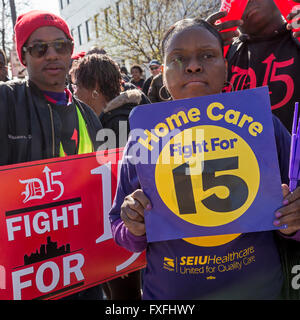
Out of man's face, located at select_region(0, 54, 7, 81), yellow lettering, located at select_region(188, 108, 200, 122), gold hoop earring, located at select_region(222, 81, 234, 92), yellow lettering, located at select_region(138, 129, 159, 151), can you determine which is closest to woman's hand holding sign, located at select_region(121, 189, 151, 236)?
yellow lettering, located at select_region(138, 129, 159, 151)

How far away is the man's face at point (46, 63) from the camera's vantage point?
2.08m

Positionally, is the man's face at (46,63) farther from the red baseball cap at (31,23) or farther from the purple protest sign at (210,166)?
the purple protest sign at (210,166)

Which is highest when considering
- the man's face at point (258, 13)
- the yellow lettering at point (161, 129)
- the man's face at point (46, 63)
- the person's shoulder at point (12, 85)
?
the man's face at point (258, 13)

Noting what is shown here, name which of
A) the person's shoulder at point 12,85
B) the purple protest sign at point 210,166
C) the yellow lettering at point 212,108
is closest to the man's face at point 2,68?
the person's shoulder at point 12,85

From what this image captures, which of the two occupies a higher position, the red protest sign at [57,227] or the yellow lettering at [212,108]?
the yellow lettering at [212,108]

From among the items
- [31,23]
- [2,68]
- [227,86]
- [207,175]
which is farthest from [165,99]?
[2,68]

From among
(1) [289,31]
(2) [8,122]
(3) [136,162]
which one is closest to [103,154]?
(2) [8,122]

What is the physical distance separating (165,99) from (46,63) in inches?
29.4

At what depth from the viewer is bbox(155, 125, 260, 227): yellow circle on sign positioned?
123 cm

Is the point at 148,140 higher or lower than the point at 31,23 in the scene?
lower

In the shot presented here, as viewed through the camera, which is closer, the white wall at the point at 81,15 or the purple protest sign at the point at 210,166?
the purple protest sign at the point at 210,166

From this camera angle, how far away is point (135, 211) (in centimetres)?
128

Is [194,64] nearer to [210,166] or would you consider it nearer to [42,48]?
[210,166]

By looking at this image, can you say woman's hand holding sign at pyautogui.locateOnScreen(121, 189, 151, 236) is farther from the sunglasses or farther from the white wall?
the white wall
